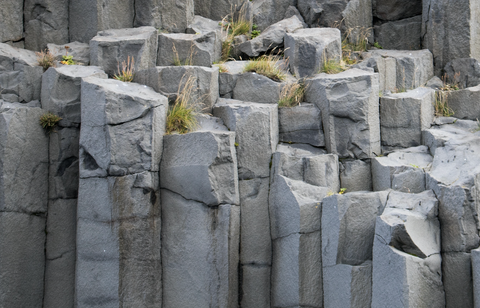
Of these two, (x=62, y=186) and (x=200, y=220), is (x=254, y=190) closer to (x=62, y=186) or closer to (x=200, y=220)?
(x=200, y=220)

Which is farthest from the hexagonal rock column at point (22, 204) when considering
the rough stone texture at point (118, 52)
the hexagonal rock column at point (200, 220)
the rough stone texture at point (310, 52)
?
the rough stone texture at point (310, 52)

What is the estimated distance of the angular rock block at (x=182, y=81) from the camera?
304 inches

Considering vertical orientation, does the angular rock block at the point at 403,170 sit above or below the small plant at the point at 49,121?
below

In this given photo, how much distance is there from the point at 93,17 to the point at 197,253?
478cm

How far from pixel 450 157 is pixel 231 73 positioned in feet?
11.7

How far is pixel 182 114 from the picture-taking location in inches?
291

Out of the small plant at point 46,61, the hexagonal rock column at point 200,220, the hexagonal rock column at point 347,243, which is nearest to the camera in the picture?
the hexagonal rock column at point 347,243

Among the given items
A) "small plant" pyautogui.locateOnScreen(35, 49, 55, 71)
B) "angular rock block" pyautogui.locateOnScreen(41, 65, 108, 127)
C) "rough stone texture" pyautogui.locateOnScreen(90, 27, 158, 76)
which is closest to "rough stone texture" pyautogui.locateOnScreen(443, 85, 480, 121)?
"rough stone texture" pyautogui.locateOnScreen(90, 27, 158, 76)

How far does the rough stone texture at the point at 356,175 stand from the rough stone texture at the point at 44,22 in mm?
5404

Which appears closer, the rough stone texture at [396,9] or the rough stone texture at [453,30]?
the rough stone texture at [453,30]

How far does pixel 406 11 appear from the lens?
1045 centimetres

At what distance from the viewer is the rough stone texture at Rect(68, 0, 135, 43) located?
914cm

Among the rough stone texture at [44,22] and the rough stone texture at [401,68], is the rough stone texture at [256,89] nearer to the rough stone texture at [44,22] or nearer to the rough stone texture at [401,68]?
the rough stone texture at [401,68]

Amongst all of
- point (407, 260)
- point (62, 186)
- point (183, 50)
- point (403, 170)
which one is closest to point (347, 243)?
point (407, 260)
